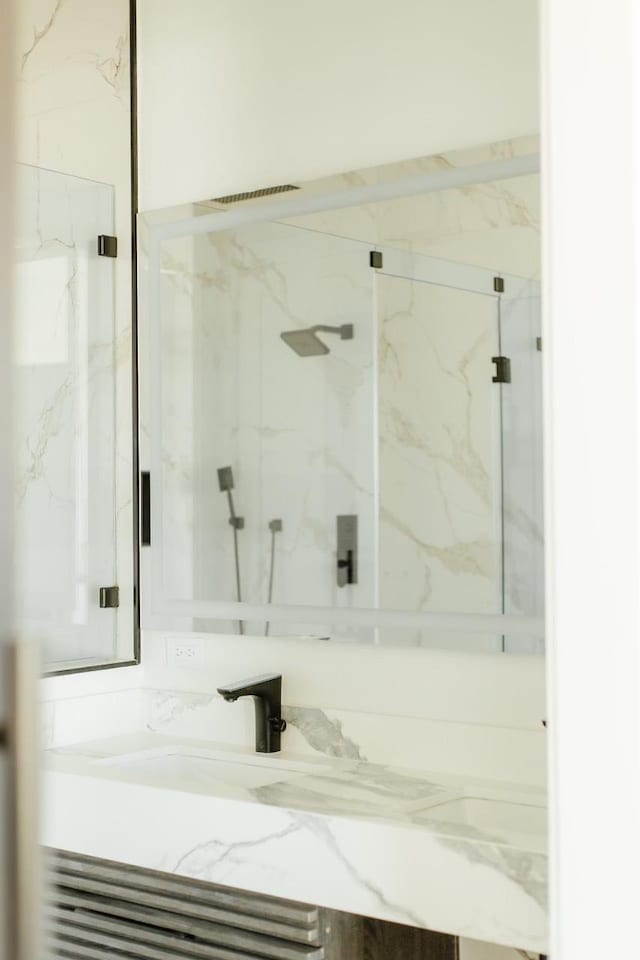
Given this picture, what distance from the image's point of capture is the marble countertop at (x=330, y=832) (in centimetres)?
182

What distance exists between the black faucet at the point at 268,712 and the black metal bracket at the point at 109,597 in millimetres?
414

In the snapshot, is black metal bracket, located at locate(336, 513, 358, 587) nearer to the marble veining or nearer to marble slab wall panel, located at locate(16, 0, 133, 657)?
the marble veining

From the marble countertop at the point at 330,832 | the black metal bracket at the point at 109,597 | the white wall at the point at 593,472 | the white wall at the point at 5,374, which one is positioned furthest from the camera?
the black metal bracket at the point at 109,597

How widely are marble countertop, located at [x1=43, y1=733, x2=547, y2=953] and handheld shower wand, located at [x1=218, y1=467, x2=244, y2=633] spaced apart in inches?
14.8

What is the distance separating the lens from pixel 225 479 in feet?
8.98

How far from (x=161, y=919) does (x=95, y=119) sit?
1.87 meters

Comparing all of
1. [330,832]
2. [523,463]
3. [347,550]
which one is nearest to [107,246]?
[347,550]

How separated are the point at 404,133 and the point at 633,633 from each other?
136 cm

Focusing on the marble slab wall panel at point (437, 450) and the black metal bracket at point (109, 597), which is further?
the black metal bracket at point (109, 597)

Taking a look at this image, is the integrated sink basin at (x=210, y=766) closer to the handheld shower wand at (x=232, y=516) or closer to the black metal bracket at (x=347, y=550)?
the handheld shower wand at (x=232, y=516)

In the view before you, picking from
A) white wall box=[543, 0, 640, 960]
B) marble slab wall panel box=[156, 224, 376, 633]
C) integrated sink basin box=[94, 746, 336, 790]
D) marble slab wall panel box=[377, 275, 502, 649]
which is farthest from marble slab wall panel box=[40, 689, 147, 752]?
white wall box=[543, 0, 640, 960]

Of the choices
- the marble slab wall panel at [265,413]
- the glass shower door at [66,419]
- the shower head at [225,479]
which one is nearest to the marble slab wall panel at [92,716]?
the glass shower door at [66,419]

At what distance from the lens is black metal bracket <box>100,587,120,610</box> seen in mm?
2811

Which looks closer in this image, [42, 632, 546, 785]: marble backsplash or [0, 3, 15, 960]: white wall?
[0, 3, 15, 960]: white wall
